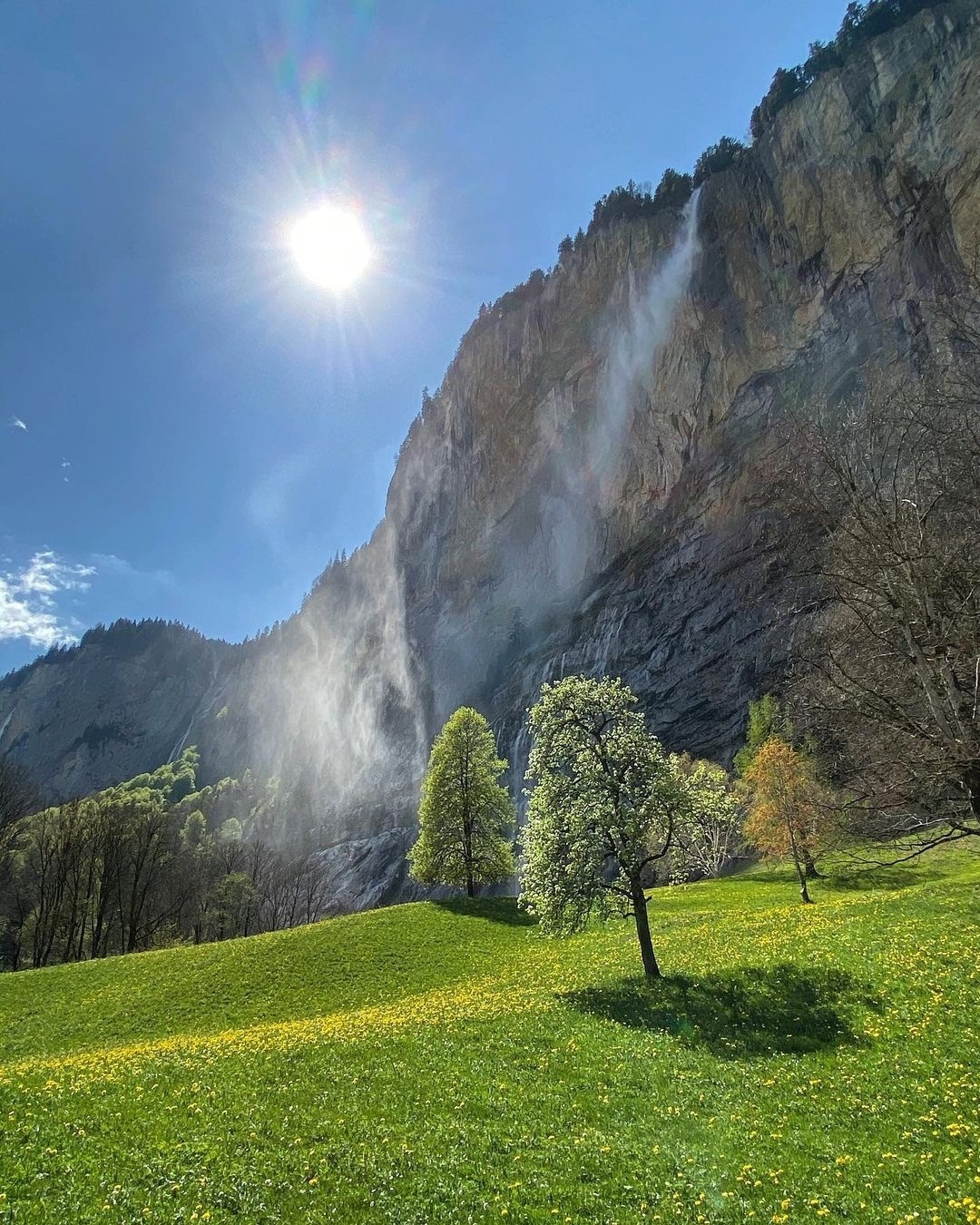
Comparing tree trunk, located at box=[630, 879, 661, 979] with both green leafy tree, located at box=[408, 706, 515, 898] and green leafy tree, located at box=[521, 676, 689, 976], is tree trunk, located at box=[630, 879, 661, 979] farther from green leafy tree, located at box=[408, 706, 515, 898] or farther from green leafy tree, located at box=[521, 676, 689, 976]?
green leafy tree, located at box=[408, 706, 515, 898]

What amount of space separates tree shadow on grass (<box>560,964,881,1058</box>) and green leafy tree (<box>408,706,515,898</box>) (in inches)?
1050

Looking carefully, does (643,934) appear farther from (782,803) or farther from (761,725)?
(761,725)

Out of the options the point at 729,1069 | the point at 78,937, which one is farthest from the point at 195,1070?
the point at 78,937

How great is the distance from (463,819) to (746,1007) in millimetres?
31477

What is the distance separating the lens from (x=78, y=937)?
2392 inches

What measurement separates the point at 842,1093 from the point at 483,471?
12530cm

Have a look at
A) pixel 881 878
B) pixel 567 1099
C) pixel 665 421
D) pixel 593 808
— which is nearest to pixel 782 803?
pixel 881 878

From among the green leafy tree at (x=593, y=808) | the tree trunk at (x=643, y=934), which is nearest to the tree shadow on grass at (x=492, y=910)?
the green leafy tree at (x=593, y=808)

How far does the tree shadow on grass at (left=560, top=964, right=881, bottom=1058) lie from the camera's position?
14.0 metres

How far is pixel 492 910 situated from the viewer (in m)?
37.9

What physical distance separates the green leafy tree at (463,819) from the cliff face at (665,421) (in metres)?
36.9

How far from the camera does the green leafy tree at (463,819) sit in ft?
149

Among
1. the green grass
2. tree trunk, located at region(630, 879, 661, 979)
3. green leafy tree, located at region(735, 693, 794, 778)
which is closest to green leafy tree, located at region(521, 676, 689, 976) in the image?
tree trunk, located at region(630, 879, 661, 979)

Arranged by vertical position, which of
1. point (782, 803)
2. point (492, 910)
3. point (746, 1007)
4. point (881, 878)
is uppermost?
point (782, 803)
